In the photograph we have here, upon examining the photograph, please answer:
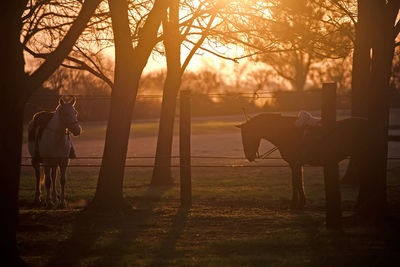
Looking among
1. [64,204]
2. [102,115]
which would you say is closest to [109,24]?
[64,204]

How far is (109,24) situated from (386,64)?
7467mm

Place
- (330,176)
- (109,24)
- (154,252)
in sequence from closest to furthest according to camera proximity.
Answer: (154,252) → (330,176) → (109,24)

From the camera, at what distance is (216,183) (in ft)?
54.5

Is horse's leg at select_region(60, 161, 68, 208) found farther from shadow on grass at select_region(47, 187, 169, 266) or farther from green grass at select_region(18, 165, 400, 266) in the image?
shadow on grass at select_region(47, 187, 169, 266)

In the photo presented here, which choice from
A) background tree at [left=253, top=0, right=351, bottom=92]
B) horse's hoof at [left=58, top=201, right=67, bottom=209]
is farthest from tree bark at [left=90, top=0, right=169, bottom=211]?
background tree at [left=253, top=0, right=351, bottom=92]

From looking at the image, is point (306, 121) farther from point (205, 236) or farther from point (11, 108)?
point (11, 108)

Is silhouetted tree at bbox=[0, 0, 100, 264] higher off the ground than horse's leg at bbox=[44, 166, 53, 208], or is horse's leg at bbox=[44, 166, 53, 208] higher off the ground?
silhouetted tree at bbox=[0, 0, 100, 264]

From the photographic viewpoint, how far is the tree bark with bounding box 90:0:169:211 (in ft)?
34.2

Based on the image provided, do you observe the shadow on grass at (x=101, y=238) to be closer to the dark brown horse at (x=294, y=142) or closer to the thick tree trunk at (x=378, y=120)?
the dark brown horse at (x=294, y=142)

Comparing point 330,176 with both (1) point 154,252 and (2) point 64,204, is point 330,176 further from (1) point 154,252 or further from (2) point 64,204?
(2) point 64,204

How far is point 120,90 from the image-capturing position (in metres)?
10.6

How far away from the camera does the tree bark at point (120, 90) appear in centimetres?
1044

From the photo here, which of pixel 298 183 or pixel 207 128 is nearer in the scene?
pixel 298 183

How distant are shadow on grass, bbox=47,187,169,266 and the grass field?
0.01 meters
